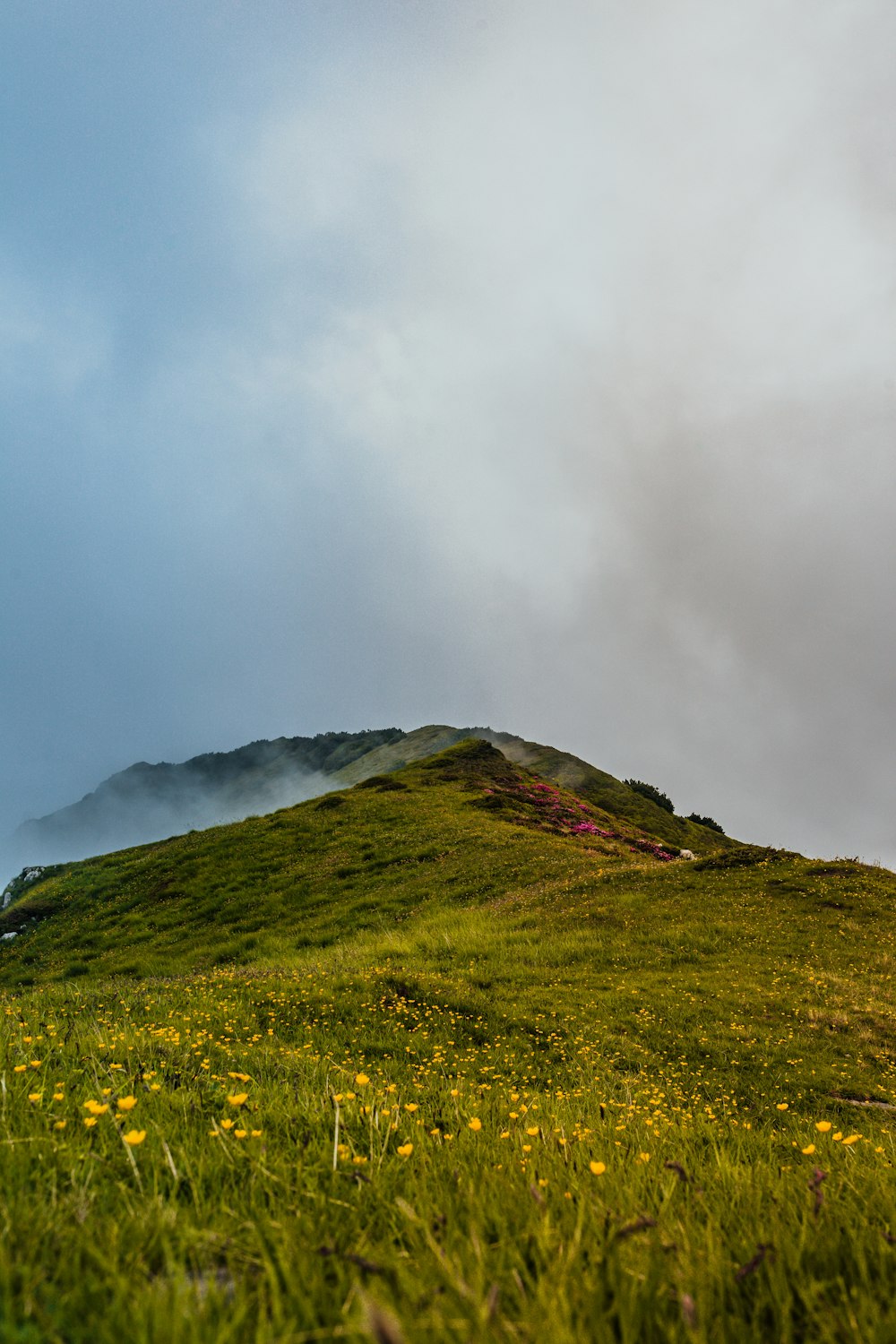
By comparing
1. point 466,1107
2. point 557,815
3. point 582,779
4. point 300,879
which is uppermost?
point 582,779

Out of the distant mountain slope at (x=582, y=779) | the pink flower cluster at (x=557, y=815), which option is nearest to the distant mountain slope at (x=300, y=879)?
the pink flower cluster at (x=557, y=815)

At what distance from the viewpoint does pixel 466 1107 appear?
17.9 feet

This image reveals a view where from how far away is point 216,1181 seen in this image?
8.57 feet

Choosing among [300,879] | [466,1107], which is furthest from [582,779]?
[466,1107]

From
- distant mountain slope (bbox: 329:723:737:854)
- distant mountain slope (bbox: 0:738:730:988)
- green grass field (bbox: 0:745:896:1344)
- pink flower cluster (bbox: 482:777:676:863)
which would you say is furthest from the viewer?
distant mountain slope (bbox: 329:723:737:854)

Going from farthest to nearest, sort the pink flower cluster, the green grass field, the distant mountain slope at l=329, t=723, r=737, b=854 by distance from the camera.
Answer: the distant mountain slope at l=329, t=723, r=737, b=854 → the pink flower cluster → the green grass field

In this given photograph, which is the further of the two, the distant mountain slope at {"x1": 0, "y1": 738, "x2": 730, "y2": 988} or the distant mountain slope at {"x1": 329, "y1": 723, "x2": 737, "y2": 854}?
the distant mountain slope at {"x1": 329, "y1": 723, "x2": 737, "y2": 854}

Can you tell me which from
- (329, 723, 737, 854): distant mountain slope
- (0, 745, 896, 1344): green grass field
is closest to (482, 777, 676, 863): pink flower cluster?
(0, 745, 896, 1344): green grass field

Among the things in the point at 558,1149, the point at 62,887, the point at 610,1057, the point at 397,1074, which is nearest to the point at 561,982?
the point at 610,1057

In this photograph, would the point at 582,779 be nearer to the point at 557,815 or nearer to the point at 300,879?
the point at 557,815

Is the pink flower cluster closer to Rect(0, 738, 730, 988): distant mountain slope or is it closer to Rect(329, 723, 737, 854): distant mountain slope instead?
Rect(0, 738, 730, 988): distant mountain slope

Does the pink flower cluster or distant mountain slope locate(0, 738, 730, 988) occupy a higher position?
the pink flower cluster

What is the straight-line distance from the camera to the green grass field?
1.70 m

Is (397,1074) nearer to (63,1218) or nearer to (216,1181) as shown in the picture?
(216,1181)
